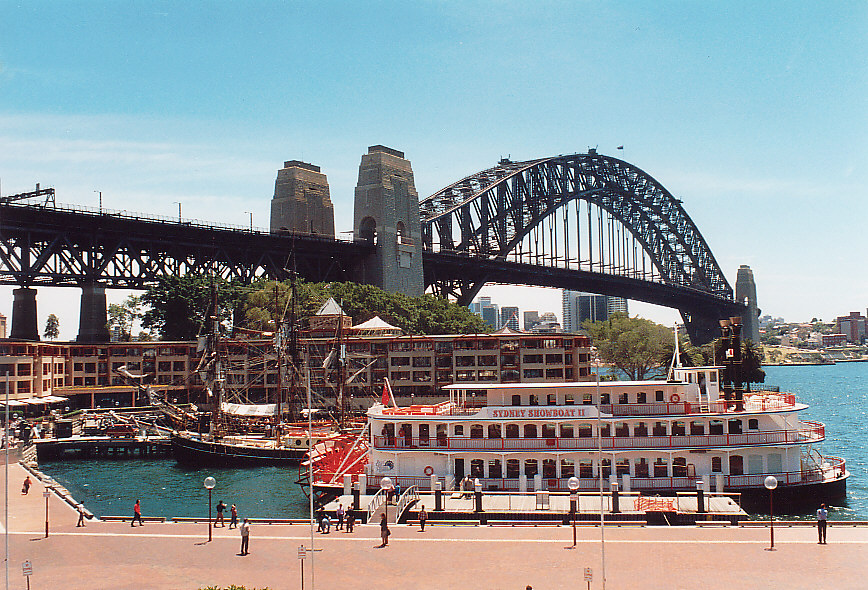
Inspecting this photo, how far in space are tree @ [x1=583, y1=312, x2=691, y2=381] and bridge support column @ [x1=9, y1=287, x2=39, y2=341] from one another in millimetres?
81618

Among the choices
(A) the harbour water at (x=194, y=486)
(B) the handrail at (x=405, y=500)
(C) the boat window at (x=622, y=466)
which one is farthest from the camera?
(A) the harbour water at (x=194, y=486)

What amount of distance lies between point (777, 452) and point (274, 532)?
2548cm

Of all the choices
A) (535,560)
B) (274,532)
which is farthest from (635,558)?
(274,532)

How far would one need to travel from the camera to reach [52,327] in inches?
6511

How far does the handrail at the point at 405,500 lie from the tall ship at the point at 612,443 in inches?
53.6

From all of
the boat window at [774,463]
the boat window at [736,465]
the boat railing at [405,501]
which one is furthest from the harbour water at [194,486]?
the boat railing at [405,501]

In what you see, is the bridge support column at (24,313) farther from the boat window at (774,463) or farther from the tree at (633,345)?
the tree at (633,345)

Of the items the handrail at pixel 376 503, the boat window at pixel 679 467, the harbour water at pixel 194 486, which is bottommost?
the harbour water at pixel 194 486

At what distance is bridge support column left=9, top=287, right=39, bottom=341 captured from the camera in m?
94.3

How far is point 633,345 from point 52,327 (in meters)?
104

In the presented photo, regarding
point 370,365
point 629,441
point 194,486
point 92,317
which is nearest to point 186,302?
point 92,317

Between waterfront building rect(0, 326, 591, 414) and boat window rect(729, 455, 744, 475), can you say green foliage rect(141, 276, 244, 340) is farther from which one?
boat window rect(729, 455, 744, 475)

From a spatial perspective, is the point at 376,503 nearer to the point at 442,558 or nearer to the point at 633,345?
the point at 442,558

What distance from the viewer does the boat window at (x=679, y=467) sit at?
45.1 m
